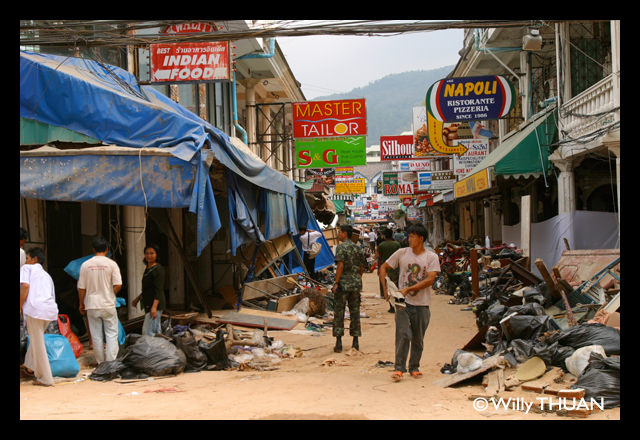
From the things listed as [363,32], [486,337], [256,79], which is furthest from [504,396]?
[256,79]

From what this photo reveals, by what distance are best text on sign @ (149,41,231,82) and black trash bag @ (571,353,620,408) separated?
8552 millimetres

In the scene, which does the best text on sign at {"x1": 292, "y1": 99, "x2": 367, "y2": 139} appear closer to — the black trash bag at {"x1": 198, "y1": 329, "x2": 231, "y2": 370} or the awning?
the awning

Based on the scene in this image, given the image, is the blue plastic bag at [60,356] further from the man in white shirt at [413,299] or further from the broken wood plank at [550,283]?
the broken wood plank at [550,283]

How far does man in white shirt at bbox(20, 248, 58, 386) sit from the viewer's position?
6488 mm

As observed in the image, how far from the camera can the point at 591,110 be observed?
1174cm

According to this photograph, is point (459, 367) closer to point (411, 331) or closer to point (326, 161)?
point (411, 331)

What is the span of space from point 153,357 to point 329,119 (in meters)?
12.2

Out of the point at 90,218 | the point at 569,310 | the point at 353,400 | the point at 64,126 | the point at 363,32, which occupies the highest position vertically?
the point at 363,32

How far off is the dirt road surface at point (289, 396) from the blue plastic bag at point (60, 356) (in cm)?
18

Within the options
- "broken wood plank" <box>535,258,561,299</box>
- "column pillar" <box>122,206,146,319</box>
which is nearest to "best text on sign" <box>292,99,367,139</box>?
"column pillar" <box>122,206,146,319</box>

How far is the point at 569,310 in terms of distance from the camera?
8.10 metres

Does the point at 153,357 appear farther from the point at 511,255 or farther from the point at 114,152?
the point at 511,255

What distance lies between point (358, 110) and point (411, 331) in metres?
11.8

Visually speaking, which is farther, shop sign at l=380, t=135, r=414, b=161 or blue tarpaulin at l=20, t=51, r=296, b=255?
shop sign at l=380, t=135, r=414, b=161
